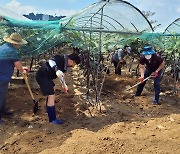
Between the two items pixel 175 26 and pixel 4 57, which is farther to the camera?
pixel 175 26

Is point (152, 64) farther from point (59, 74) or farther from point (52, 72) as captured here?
point (59, 74)

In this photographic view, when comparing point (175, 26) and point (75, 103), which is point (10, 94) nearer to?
point (75, 103)

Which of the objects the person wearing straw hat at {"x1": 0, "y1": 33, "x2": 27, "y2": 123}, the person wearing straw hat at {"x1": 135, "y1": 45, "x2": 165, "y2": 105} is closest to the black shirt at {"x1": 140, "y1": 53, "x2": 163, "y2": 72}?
the person wearing straw hat at {"x1": 135, "y1": 45, "x2": 165, "y2": 105}

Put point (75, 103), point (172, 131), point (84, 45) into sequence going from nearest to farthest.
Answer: point (172, 131) < point (84, 45) < point (75, 103)

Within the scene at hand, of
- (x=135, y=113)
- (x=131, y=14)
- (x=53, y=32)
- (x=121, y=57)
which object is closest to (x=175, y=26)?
(x=121, y=57)

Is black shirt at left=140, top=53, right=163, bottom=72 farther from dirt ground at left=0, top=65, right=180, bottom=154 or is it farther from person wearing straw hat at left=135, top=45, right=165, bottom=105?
dirt ground at left=0, top=65, right=180, bottom=154

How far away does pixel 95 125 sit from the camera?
537 centimetres

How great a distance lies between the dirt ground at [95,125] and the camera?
386cm

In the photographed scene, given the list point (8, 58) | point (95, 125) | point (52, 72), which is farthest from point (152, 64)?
point (8, 58)

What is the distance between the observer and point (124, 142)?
388 cm

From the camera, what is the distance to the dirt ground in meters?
3.86

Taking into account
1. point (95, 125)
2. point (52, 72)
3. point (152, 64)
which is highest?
point (152, 64)

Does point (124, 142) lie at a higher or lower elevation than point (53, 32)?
lower

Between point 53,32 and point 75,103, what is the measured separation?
6.01 ft
